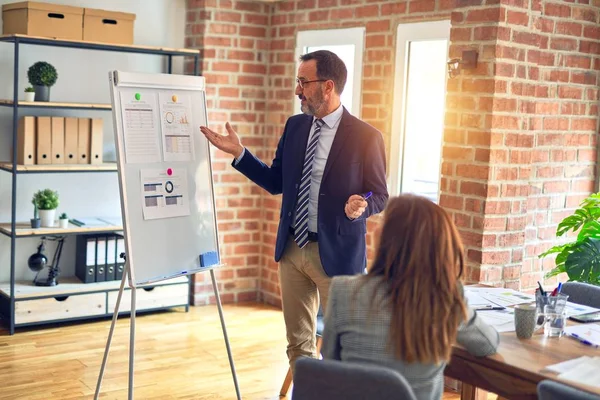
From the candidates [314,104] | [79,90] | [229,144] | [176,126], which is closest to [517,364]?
[314,104]

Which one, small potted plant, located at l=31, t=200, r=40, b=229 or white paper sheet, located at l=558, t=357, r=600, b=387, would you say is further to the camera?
small potted plant, located at l=31, t=200, r=40, b=229

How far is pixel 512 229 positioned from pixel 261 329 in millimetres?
1820

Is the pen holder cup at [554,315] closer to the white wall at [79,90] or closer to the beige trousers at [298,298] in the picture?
the beige trousers at [298,298]

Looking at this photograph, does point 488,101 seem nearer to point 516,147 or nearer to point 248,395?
point 516,147

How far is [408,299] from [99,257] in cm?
343

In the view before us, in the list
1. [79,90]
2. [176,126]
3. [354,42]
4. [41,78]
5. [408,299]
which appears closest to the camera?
[408,299]

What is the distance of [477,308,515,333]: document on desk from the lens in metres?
2.52

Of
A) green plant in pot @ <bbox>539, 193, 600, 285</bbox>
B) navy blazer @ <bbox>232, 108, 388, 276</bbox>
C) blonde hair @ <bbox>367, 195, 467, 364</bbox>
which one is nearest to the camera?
blonde hair @ <bbox>367, 195, 467, 364</bbox>

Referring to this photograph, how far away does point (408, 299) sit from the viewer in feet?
6.55

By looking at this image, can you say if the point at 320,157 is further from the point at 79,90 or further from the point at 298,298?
the point at 79,90

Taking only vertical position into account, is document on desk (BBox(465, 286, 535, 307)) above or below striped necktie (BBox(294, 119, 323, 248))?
below

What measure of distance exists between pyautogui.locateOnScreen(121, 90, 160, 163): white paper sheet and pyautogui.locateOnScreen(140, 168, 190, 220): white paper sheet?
0.24 ft

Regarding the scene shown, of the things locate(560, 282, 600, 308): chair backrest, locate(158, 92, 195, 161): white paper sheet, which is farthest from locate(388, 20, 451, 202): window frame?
locate(560, 282, 600, 308): chair backrest

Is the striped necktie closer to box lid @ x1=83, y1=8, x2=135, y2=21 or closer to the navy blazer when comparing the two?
the navy blazer
